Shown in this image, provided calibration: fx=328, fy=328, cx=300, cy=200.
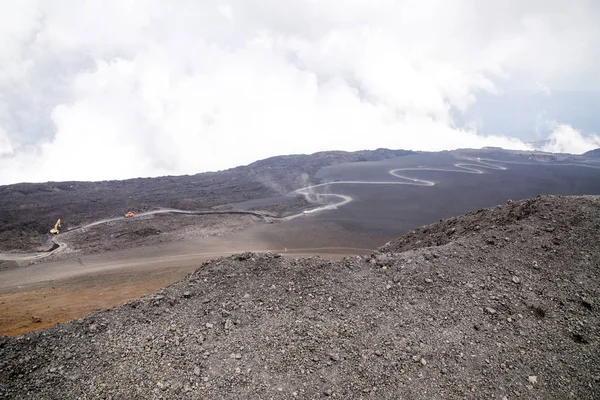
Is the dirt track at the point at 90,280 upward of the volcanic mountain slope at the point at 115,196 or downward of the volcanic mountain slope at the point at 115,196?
downward

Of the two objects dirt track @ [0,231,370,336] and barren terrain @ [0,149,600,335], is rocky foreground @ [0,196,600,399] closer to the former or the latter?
dirt track @ [0,231,370,336]

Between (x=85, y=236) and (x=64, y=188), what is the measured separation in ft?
95.5

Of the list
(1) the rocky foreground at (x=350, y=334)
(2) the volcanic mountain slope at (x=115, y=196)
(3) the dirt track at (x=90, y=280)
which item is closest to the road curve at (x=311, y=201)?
(2) the volcanic mountain slope at (x=115, y=196)

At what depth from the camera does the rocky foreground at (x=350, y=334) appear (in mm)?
7340

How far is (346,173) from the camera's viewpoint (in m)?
79.9

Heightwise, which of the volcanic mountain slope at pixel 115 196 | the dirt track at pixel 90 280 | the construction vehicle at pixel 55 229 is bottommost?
the dirt track at pixel 90 280

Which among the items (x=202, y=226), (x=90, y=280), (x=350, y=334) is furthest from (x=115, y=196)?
(x=350, y=334)

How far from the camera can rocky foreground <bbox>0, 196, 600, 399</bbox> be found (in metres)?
7.34

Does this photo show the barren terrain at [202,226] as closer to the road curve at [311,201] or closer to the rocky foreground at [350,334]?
the road curve at [311,201]

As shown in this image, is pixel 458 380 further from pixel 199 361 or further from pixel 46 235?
pixel 46 235

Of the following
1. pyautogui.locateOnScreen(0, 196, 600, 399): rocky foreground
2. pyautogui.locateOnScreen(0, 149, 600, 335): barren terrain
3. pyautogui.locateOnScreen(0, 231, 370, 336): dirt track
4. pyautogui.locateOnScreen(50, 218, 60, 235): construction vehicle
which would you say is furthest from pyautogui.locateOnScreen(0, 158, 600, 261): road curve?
pyautogui.locateOnScreen(0, 196, 600, 399): rocky foreground

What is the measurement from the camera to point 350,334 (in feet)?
28.3

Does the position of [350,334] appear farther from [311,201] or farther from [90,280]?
[311,201]

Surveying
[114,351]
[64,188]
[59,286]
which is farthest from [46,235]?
[114,351]
